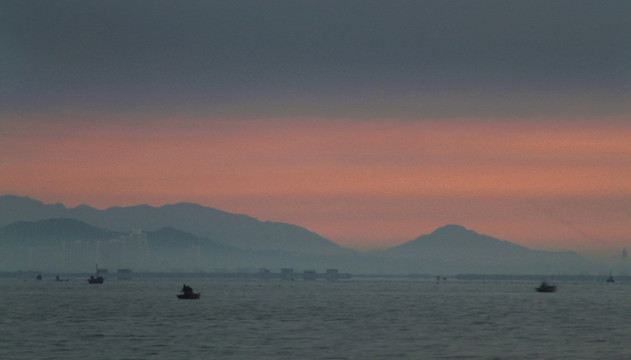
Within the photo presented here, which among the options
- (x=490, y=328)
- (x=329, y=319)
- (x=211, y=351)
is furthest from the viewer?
(x=329, y=319)

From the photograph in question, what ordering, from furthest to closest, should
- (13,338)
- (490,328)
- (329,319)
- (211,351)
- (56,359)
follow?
(329,319) → (490,328) → (13,338) → (211,351) → (56,359)

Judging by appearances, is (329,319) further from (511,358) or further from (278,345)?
(511,358)

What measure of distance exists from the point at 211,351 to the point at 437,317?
58656mm

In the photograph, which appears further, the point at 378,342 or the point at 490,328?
the point at 490,328

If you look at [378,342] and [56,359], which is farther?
[378,342]

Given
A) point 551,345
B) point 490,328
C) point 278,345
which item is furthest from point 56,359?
point 490,328

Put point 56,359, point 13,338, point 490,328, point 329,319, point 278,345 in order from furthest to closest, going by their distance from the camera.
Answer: point 329,319 < point 490,328 < point 13,338 < point 278,345 < point 56,359

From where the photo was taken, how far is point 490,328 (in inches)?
4464

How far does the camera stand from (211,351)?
84812 millimetres

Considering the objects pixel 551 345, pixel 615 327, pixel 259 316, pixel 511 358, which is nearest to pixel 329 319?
pixel 259 316

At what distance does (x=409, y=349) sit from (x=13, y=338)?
37136mm

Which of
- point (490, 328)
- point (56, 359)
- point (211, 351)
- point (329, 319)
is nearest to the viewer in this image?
point (56, 359)

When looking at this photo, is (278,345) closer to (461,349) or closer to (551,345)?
(461,349)

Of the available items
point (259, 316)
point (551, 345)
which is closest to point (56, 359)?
point (551, 345)
